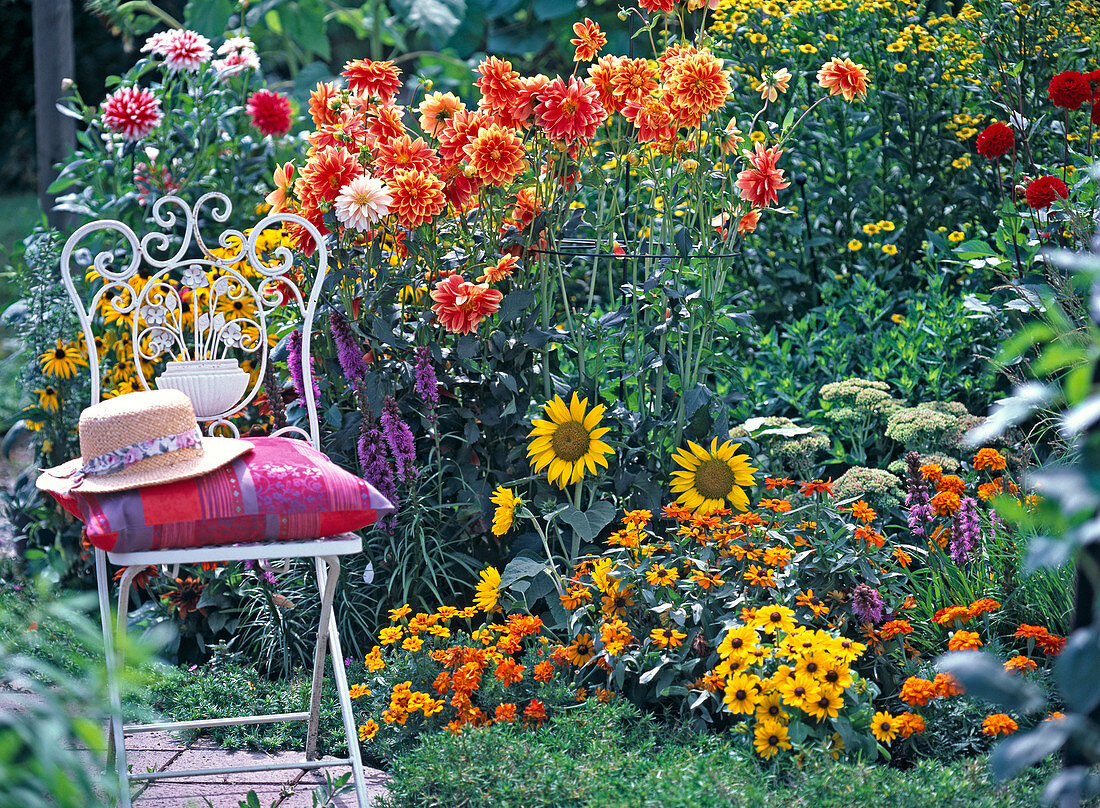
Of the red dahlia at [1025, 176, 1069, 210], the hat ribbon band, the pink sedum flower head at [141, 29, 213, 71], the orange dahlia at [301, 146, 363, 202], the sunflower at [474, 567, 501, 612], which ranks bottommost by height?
the sunflower at [474, 567, 501, 612]

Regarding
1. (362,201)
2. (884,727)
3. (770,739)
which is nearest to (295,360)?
(362,201)

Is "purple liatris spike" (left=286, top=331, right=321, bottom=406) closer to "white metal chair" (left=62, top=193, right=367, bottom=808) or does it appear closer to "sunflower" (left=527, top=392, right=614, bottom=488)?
"white metal chair" (left=62, top=193, right=367, bottom=808)

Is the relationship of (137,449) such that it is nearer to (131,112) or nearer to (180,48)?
(131,112)

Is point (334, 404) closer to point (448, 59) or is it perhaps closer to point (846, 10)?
point (846, 10)

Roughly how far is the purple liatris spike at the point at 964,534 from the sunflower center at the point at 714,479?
22.3 inches

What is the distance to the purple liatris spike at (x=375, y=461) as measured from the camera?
8.91ft

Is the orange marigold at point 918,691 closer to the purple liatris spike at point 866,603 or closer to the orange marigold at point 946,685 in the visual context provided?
the orange marigold at point 946,685

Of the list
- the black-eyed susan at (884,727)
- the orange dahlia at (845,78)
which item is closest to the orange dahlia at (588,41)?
the orange dahlia at (845,78)

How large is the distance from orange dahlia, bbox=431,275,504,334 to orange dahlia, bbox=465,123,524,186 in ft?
0.95

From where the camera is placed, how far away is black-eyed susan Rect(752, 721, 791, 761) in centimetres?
208

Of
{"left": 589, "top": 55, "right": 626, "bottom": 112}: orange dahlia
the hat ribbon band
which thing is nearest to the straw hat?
the hat ribbon band

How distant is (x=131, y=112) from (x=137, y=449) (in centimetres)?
196

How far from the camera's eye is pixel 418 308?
2918 millimetres

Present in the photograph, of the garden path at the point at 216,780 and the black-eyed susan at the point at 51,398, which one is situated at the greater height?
the black-eyed susan at the point at 51,398
